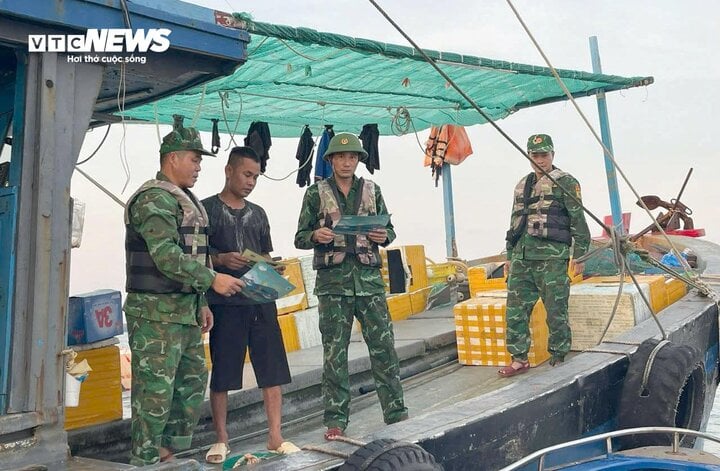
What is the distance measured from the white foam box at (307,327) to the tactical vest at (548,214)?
246 centimetres

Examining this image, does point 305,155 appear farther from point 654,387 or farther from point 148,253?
point 148,253

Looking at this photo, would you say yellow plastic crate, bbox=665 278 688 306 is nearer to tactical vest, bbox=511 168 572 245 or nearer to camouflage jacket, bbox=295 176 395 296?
tactical vest, bbox=511 168 572 245

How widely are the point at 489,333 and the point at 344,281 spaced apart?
2386 millimetres

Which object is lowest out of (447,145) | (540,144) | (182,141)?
(182,141)

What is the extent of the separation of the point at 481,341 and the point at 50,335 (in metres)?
4.33

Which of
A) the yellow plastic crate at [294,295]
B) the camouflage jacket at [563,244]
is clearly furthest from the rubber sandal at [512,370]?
the yellow plastic crate at [294,295]

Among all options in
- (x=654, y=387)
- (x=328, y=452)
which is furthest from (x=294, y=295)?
(x=328, y=452)

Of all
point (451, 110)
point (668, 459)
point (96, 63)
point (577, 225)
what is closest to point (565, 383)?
point (668, 459)

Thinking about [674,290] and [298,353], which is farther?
[674,290]

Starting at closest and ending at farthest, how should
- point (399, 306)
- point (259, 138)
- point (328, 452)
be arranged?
point (328, 452), point (259, 138), point (399, 306)

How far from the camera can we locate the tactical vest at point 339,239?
465 cm

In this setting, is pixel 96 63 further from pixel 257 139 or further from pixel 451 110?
pixel 451 110

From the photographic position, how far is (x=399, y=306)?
867 cm

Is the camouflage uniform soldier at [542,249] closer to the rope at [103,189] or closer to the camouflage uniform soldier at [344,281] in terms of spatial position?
the camouflage uniform soldier at [344,281]
